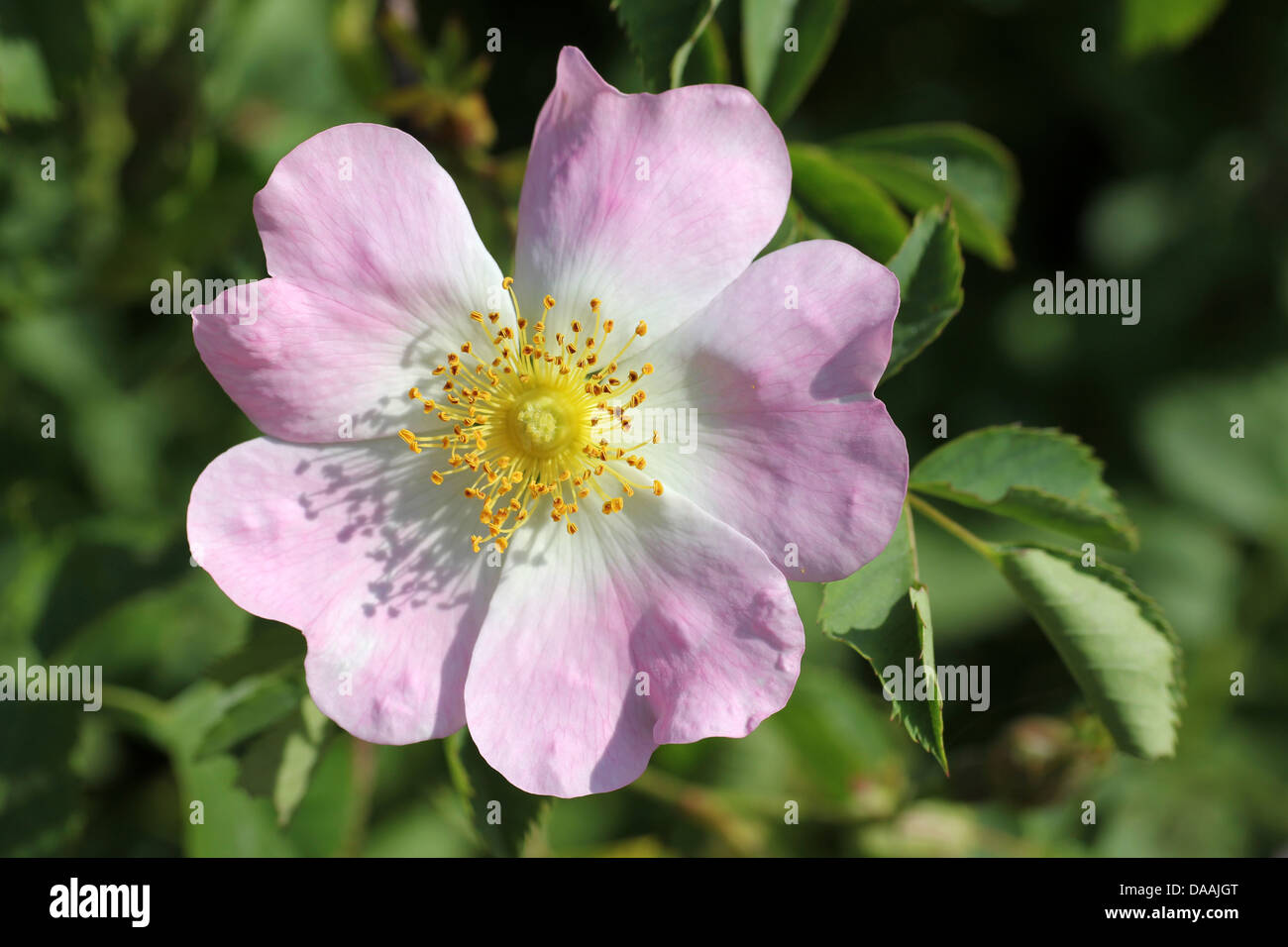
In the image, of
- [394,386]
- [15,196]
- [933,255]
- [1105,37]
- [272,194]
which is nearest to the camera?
[272,194]

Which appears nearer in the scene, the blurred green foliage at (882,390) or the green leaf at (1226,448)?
the blurred green foliage at (882,390)

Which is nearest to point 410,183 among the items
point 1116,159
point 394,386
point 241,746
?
point 394,386

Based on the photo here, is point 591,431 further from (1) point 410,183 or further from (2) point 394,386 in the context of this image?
(1) point 410,183

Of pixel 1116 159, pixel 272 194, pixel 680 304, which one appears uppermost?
pixel 1116 159

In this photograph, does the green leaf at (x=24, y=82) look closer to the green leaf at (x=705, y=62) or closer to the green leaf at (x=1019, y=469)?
the green leaf at (x=705, y=62)

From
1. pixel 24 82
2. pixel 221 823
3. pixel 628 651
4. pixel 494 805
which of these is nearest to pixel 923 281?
pixel 628 651

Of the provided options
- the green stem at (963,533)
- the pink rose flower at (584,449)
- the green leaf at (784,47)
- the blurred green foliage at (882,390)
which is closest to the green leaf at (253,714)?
the blurred green foliage at (882,390)

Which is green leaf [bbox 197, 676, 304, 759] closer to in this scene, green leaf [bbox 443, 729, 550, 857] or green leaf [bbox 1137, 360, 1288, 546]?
green leaf [bbox 443, 729, 550, 857]

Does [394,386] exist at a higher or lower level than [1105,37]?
lower

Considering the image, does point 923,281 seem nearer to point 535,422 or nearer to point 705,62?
point 705,62
